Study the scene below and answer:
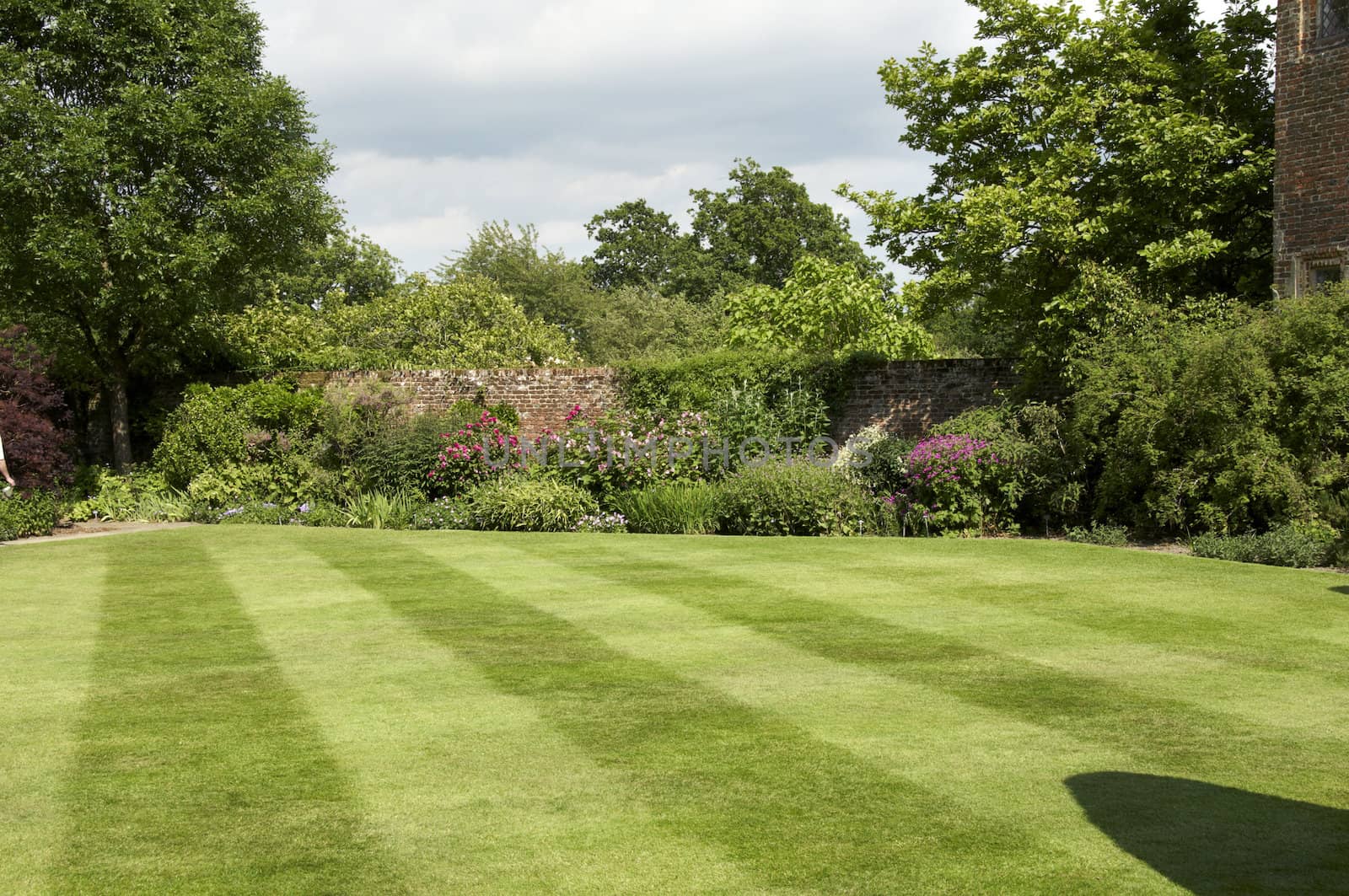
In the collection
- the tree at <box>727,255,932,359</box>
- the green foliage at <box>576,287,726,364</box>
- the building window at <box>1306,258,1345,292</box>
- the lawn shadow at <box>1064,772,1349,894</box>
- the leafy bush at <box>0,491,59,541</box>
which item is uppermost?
the green foliage at <box>576,287,726,364</box>

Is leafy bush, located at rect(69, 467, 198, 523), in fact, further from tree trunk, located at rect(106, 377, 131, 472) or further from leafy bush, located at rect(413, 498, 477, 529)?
leafy bush, located at rect(413, 498, 477, 529)

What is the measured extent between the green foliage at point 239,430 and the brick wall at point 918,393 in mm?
8813

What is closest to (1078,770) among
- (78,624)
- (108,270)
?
(78,624)

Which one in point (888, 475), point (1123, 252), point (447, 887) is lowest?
point (447, 887)

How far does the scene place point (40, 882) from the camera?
4023 mm

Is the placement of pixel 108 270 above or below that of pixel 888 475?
above

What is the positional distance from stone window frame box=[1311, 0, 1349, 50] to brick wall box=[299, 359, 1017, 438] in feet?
18.2

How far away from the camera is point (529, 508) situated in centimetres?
1642

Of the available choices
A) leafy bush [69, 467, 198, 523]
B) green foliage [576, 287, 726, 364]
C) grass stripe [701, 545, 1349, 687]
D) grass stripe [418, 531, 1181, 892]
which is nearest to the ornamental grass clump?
grass stripe [701, 545, 1349, 687]

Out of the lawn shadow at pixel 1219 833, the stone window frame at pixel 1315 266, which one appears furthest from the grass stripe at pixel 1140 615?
the stone window frame at pixel 1315 266

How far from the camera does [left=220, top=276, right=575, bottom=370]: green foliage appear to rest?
30422mm

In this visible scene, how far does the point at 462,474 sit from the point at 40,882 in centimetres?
1408

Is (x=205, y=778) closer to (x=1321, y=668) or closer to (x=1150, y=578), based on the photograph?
(x=1321, y=668)

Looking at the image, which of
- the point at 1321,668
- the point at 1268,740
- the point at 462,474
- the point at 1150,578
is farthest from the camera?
the point at 462,474
